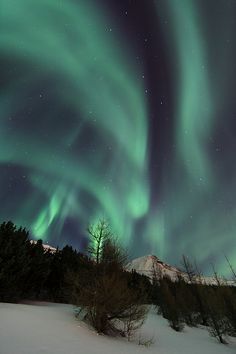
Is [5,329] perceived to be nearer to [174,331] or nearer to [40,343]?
[40,343]

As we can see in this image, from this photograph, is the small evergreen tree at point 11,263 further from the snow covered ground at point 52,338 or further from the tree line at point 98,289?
the snow covered ground at point 52,338

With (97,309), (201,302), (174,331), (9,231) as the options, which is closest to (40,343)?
(97,309)

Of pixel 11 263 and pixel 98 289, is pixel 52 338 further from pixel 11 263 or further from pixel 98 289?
pixel 11 263

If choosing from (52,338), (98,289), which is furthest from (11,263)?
(52,338)

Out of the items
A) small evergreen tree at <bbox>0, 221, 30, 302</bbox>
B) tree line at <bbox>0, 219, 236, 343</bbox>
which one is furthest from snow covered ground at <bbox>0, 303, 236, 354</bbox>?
small evergreen tree at <bbox>0, 221, 30, 302</bbox>

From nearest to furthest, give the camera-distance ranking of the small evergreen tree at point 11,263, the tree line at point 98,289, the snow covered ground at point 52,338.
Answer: the snow covered ground at point 52,338
the tree line at point 98,289
the small evergreen tree at point 11,263

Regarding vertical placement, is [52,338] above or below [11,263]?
below

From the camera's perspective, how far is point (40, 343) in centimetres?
1242

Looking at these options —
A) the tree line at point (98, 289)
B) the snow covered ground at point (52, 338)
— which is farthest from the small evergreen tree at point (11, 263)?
the snow covered ground at point (52, 338)

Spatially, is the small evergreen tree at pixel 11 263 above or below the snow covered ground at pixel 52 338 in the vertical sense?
above

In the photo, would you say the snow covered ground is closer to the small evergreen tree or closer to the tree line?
the tree line

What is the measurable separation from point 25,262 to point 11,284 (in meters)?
2.31

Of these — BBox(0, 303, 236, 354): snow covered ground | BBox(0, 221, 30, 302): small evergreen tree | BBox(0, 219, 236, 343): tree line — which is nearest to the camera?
BBox(0, 303, 236, 354): snow covered ground

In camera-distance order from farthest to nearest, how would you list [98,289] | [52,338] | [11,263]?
[11,263] < [98,289] < [52,338]
